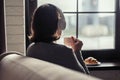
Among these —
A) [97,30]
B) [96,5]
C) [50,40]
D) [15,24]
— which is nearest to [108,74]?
[97,30]

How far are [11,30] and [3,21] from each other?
198 mm

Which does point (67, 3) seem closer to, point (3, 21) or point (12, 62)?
point (3, 21)

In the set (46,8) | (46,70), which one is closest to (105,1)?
(46,8)

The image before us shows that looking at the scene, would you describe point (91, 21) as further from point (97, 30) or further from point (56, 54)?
point (56, 54)

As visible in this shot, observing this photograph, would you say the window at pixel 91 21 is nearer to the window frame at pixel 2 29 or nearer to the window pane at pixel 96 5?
the window pane at pixel 96 5

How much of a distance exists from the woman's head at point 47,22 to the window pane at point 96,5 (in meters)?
1.03

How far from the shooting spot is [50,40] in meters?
1.65

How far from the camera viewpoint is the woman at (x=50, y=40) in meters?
1.58

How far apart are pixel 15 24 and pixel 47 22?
780mm

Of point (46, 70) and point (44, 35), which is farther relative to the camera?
point (44, 35)

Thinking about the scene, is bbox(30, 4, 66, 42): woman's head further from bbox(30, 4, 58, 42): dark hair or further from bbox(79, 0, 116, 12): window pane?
bbox(79, 0, 116, 12): window pane

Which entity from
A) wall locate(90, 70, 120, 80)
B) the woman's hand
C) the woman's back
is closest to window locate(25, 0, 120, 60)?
wall locate(90, 70, 120, 80)

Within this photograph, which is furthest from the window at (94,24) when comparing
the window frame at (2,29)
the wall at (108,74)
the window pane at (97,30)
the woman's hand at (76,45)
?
the woman's hand at (76,45)

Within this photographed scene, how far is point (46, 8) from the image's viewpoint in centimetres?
166
